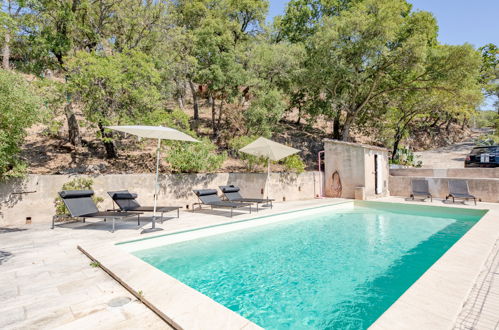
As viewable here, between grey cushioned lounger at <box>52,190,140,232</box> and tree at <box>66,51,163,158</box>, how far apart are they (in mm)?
3926

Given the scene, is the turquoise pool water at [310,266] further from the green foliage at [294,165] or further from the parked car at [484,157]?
the parked car at [484,157]

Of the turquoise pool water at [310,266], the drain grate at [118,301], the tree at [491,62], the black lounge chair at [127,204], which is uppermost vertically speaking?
the tree at [491,62]

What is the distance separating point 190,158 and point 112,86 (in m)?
4.36

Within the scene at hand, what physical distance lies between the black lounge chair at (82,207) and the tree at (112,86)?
393cm

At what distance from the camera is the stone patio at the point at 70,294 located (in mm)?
2824

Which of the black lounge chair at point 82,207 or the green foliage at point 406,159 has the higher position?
the green foliage at point 406,159

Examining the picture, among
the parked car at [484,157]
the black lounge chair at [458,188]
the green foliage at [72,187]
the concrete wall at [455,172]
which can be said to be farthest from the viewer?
the parked car at [484,157]

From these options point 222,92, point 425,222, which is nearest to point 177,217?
point 425,222

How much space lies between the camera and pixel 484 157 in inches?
664

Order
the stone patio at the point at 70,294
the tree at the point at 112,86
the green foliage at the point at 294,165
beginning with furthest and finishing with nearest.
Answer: the green foliage at the point at 294,165
the tree at the point at 112,86
the stone patio at the point at 70,294

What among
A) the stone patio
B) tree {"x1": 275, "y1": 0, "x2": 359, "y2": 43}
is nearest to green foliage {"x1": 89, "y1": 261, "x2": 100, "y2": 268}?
the stone patio

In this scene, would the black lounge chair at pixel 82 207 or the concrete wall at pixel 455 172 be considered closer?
the black lounge chair at pixel 82 207

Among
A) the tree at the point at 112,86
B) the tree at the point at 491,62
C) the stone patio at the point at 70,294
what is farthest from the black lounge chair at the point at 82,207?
the tree at the point at 491,62

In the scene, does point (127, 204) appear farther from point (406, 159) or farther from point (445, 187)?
point (406, 159)
